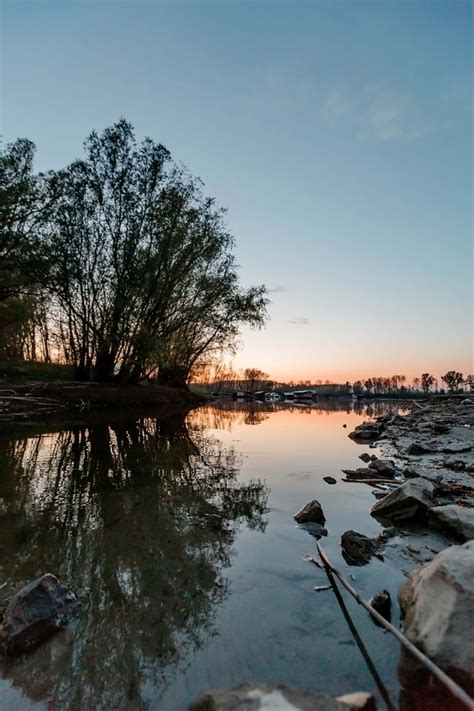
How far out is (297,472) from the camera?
8.13 meters

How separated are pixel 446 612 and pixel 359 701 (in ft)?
2.48

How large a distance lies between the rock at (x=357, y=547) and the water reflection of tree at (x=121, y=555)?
3.71 feet

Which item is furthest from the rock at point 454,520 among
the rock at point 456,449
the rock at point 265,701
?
the rock at point 456,449

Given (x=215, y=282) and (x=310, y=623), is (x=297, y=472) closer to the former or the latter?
(x=310, y=623)

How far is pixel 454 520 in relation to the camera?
14.5 feet

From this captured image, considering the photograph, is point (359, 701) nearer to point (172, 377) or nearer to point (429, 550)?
point (429, 550)

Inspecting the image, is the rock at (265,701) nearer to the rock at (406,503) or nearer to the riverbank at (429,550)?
the riverbank at (429,550)

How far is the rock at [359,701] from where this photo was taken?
6.26 feet

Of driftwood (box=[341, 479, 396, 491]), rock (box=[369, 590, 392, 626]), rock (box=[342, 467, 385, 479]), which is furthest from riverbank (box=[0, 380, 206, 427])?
rock (box=[369, 590, 392, 626])

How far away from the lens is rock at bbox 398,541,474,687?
2078 mm

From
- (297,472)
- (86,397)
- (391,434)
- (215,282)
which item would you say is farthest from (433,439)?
(215,282)

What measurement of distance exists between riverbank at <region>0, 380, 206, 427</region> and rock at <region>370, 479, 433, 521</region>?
45.9 ft

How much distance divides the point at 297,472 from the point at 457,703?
6.23 metres

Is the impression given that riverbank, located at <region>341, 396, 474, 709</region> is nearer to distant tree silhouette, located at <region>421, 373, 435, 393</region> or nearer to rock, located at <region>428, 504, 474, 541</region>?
rock, located at <region>428, 504, 474, 541</region>
